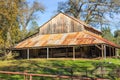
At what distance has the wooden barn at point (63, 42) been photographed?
43.7 m

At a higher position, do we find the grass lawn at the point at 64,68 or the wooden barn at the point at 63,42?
the wooden barn at the point at 63,42

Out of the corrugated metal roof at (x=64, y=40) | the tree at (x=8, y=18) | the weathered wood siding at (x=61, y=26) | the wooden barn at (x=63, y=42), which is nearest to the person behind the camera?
the corrugated metal roof at (x=64, y=40)

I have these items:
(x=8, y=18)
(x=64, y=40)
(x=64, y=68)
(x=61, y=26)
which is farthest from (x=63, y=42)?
(x=64, y=68)

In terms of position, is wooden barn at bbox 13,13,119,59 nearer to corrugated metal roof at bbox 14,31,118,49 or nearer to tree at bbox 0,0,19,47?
corrugated metal roof at bbox 14,31,118,49

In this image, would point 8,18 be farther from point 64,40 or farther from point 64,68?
point 64,68

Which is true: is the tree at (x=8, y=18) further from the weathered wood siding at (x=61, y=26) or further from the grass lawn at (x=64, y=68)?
the grass lawn at (x=64, y=68)

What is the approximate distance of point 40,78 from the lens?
75.0ft

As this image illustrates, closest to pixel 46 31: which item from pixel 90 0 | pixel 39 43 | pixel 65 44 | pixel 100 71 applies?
pixel 39 43

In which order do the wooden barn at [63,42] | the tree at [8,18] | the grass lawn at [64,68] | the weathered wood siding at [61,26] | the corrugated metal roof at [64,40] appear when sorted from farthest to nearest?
1. the weathered wood siding at [61,26]
2. the tree at [8,18]
3. the wooden barn at [63,42]
4. the corrugated metal roof at [64,40]
5. the grass lawn at [64,68]

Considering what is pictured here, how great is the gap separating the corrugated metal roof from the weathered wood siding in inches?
42.8

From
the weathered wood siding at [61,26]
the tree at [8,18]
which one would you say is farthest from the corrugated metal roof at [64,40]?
the tree at [8,18]

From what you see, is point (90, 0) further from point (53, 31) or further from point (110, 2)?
point (53, 31)

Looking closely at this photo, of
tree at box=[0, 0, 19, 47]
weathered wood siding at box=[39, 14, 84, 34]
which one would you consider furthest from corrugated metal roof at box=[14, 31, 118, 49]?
tree at box=[0, 0, 19, 47]

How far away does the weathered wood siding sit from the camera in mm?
49747
